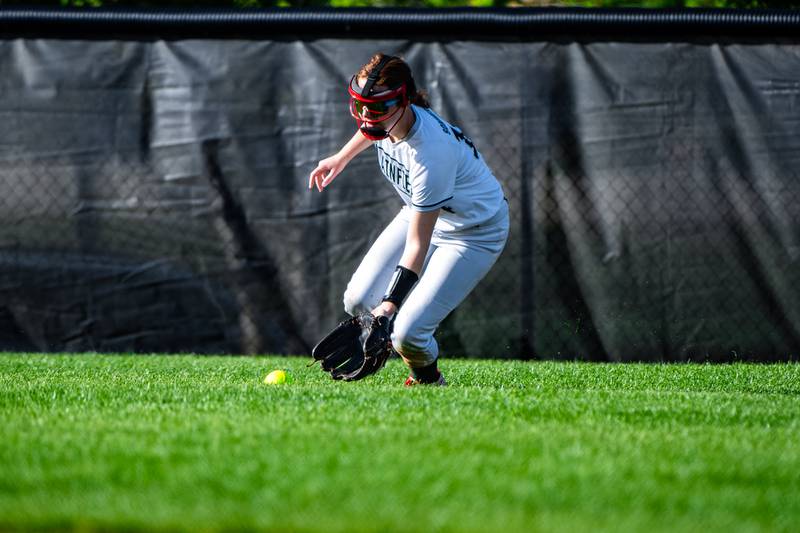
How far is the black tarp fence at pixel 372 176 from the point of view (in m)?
8.09

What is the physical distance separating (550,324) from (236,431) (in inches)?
180

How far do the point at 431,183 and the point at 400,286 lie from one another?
1.76 ft

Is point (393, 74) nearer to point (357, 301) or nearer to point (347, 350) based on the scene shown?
point (357, 301)

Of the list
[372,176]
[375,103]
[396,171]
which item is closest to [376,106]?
[375,103]

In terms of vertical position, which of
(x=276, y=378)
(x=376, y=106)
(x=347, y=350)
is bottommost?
(x=276, y=378)

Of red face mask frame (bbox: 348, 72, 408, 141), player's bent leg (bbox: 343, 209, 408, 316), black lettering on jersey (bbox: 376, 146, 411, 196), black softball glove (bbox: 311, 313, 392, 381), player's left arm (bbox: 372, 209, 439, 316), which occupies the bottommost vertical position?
black softball glove (bbox: 311, 313, 392, 381)

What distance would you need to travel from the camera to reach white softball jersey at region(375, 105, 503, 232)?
5.30 meters

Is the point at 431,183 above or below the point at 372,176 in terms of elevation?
above

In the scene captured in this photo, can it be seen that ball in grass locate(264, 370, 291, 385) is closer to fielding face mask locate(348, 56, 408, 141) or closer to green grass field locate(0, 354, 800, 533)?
green grass field locate(0, 354, 800, 533)

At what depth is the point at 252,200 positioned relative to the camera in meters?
8.38

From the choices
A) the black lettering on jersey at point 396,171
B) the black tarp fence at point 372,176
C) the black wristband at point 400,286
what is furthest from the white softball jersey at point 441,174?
the black tarp fence at point 372,176

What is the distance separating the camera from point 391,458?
3.52 meters

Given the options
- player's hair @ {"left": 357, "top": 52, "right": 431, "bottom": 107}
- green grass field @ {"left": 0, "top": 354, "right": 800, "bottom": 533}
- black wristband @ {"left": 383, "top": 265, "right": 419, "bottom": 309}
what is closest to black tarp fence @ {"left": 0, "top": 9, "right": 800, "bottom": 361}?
green grass field @ {"left": 0, "top": 354, "right": 800, "bottom": 533}

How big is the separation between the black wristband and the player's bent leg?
561 millimetres
